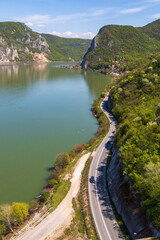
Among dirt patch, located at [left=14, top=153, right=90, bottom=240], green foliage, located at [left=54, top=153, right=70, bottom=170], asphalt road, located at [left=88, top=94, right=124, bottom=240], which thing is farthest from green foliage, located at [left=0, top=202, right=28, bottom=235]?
green foliage, located at [left=54, top=153, right=70, bottom=170]

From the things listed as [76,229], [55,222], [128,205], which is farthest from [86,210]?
[128,205]

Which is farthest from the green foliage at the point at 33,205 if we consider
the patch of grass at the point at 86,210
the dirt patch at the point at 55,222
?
the patch of grass at the point at 86,210

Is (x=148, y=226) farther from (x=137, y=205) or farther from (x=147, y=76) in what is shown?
(x=147, y=76)

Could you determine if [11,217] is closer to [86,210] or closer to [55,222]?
[55,222]

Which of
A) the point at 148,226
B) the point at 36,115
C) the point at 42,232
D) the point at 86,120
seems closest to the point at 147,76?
the point at 86,120

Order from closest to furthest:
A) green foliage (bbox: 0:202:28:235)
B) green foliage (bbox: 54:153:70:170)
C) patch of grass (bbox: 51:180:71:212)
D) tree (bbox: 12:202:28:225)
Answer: green foliage (bbox: 0:202:28:235) → tree (bbox: 12:202:28:225) → patch of grass (bbox: 51:180:71:212) → green foliage (bbox: 54:153:70:170)

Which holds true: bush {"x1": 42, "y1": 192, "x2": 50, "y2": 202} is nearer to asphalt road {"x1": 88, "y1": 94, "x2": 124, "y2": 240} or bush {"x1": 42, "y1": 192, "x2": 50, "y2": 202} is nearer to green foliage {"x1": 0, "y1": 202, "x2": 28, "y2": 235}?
green foliage {"x1": 0, "y1": 202, "x2": 28, "y2": 235}

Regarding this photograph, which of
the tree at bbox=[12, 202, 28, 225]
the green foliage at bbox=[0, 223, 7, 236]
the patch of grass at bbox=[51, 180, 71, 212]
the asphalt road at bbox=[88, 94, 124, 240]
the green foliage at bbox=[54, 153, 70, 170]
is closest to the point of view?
the asphalt road at bbox=[88, 94, 124, 240]

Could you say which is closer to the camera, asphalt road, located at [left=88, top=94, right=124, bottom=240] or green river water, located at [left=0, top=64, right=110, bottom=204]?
asphalt road, located at [left=88, top=94, right=124, bottom=240]
